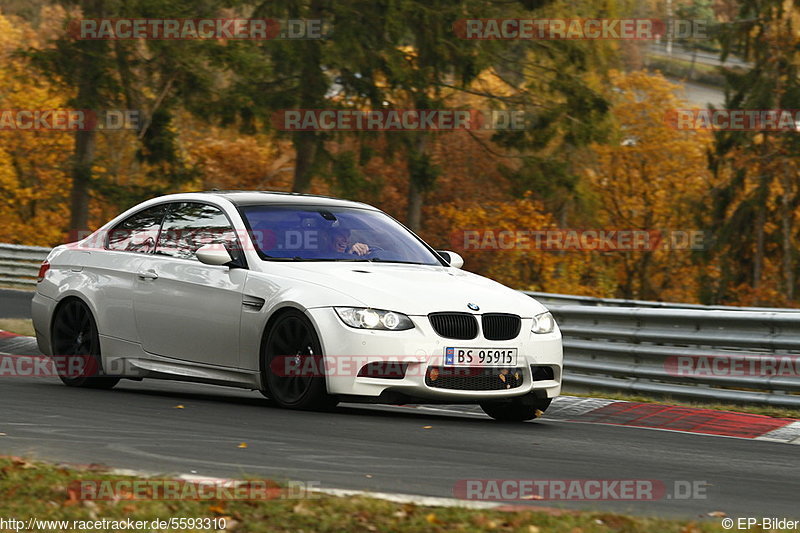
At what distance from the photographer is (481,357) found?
880cm

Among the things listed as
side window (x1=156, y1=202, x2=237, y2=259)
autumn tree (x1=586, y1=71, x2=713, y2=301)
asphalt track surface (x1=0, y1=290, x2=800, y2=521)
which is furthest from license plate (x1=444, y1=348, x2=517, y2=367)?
autumn tree (x1=586, y1=71, x2=713, y2=301)

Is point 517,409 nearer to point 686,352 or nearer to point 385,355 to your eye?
point 385,355

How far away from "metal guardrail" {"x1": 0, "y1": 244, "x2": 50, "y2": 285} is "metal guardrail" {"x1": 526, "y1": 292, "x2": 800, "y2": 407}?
59.4 ft

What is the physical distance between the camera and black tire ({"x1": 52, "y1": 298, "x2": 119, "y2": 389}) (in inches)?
415

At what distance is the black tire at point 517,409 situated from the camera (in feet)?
30.6

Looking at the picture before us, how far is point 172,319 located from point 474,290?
239 centimetres

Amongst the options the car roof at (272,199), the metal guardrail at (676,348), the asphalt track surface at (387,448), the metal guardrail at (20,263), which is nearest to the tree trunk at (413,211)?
the metal guardrail at (20,263)

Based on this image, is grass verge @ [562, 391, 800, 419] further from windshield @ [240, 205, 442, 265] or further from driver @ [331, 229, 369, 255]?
driver @ [331, 229, 369, 255]

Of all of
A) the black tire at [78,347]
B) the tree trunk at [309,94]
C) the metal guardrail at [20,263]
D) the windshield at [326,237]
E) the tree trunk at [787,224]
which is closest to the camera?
the windshield at [326,237]

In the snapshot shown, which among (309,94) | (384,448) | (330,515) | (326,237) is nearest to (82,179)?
(309,94)

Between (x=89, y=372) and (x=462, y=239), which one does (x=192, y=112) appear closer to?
(x=462, y=239)

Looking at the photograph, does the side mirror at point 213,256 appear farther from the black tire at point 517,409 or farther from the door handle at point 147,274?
the black tire at point 517,409

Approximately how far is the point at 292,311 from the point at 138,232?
2323 mm

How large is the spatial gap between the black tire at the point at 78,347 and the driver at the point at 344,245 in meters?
2.22
